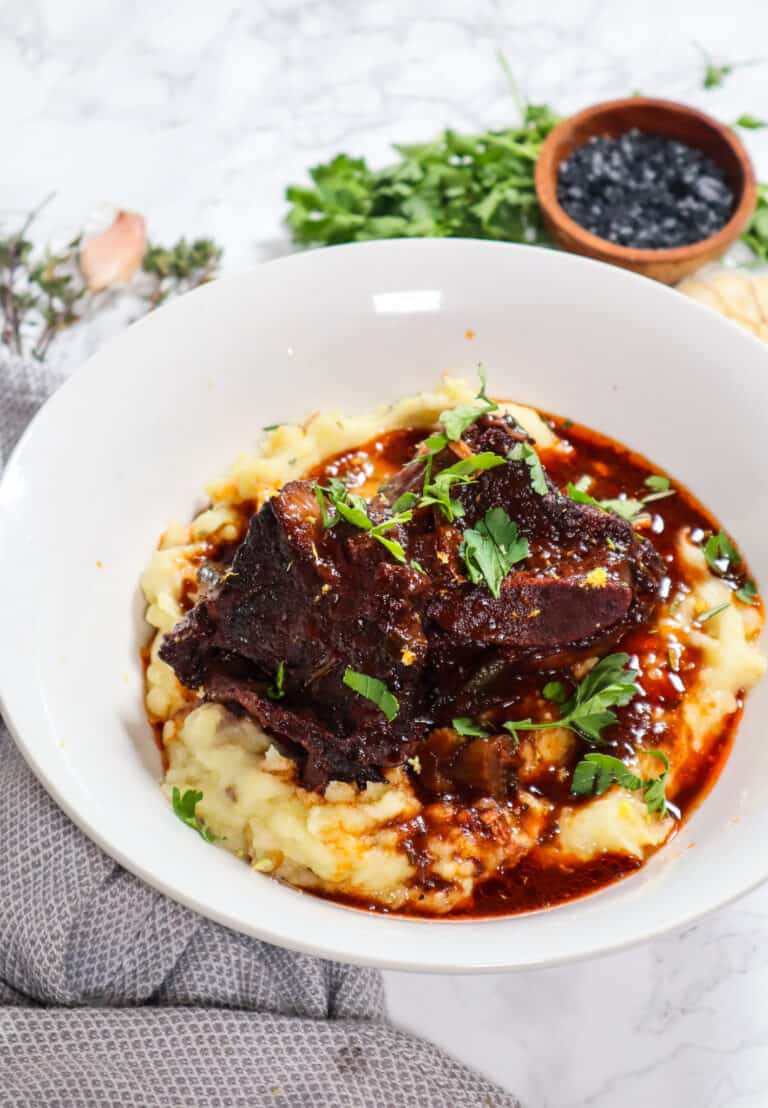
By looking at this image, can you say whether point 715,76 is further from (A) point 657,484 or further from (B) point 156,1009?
(B) point 156,1009

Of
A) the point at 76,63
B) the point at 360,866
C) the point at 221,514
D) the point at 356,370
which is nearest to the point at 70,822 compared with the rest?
the point at 360,866

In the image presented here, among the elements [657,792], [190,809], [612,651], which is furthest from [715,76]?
[190,809]

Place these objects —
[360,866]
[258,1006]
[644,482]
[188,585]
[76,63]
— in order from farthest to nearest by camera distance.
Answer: [76,63]
[644,482]
[188,585]
[258,1006]
[360,866]

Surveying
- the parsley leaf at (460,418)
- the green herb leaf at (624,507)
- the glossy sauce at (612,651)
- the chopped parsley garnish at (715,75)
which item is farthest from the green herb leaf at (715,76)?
the parsley leaf at (460,418)

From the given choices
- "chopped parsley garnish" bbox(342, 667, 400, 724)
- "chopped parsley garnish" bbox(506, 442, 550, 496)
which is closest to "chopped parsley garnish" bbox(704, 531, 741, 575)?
"chopped parsley garnish" bbox(506, 442, 550, 496)

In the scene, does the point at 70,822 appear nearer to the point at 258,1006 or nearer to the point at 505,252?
the point at 258,1006

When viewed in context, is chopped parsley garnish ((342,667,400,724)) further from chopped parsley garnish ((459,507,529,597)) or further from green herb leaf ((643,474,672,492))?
green herb leaf ((643,474,672,492))
